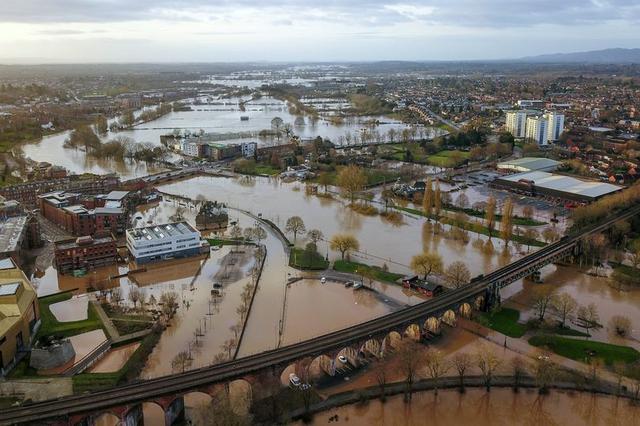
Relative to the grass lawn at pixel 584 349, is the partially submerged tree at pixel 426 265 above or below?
above

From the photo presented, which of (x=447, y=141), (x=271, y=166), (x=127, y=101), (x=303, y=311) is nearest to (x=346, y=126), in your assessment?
(x=447, y=141)

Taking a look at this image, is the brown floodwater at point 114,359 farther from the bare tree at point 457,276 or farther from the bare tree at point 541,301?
the bare tree at point 541,301

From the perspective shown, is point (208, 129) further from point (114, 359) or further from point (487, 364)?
point (487, 364)

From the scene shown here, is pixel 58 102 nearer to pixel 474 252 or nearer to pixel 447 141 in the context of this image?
pixel 447 141

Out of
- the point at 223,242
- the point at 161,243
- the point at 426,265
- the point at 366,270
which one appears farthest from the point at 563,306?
the point at 161,243

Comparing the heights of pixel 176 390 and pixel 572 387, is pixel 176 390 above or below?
above

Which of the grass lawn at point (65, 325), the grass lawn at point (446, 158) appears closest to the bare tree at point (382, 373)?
the grass lawn at point (65, 325)

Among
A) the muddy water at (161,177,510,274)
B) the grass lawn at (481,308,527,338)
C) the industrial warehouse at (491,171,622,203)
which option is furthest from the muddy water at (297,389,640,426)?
the industrial warehouse at (491,171,622,203)
